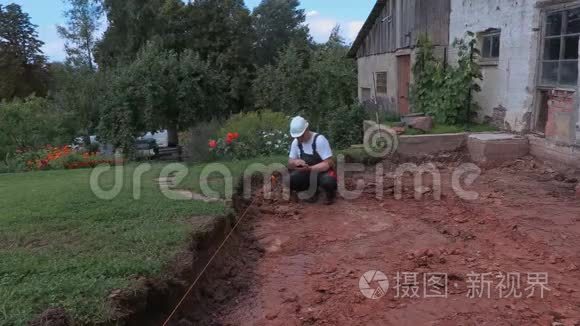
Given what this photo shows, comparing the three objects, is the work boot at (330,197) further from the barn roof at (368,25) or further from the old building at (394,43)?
the barn roof at (368,25)

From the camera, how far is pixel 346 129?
1092cm

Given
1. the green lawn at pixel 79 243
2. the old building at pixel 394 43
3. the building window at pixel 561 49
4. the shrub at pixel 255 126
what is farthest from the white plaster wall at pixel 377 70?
the green lawn at pixel 79 243

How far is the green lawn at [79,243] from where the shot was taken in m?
3.12

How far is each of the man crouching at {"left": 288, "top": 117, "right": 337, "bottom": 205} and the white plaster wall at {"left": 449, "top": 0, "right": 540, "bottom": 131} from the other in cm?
377

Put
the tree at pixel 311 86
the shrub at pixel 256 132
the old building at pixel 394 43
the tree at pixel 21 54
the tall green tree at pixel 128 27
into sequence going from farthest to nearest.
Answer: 1. the tree at pixel 21 54
2. the tall green tree at pixel 128 27
3. the tree at pixel 311 86
4. the old building at pixel 394 43
5. the shrub at pixel 256 132

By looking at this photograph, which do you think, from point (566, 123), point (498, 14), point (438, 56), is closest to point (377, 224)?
point (566, 123)

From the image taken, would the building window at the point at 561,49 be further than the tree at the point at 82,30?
No

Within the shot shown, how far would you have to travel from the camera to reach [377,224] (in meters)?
5.88

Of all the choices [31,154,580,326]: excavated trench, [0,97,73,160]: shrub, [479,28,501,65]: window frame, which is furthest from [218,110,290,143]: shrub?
[0,97,73,160]: shrub

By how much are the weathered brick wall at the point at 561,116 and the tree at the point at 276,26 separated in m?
25.8

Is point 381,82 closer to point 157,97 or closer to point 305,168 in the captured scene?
point 157,97

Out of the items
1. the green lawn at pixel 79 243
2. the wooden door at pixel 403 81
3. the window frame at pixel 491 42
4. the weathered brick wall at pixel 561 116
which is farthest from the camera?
the wooden door at pixel 403 81

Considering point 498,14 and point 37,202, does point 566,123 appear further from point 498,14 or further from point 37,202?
point 37,202

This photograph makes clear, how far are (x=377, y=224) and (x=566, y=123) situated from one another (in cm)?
362
